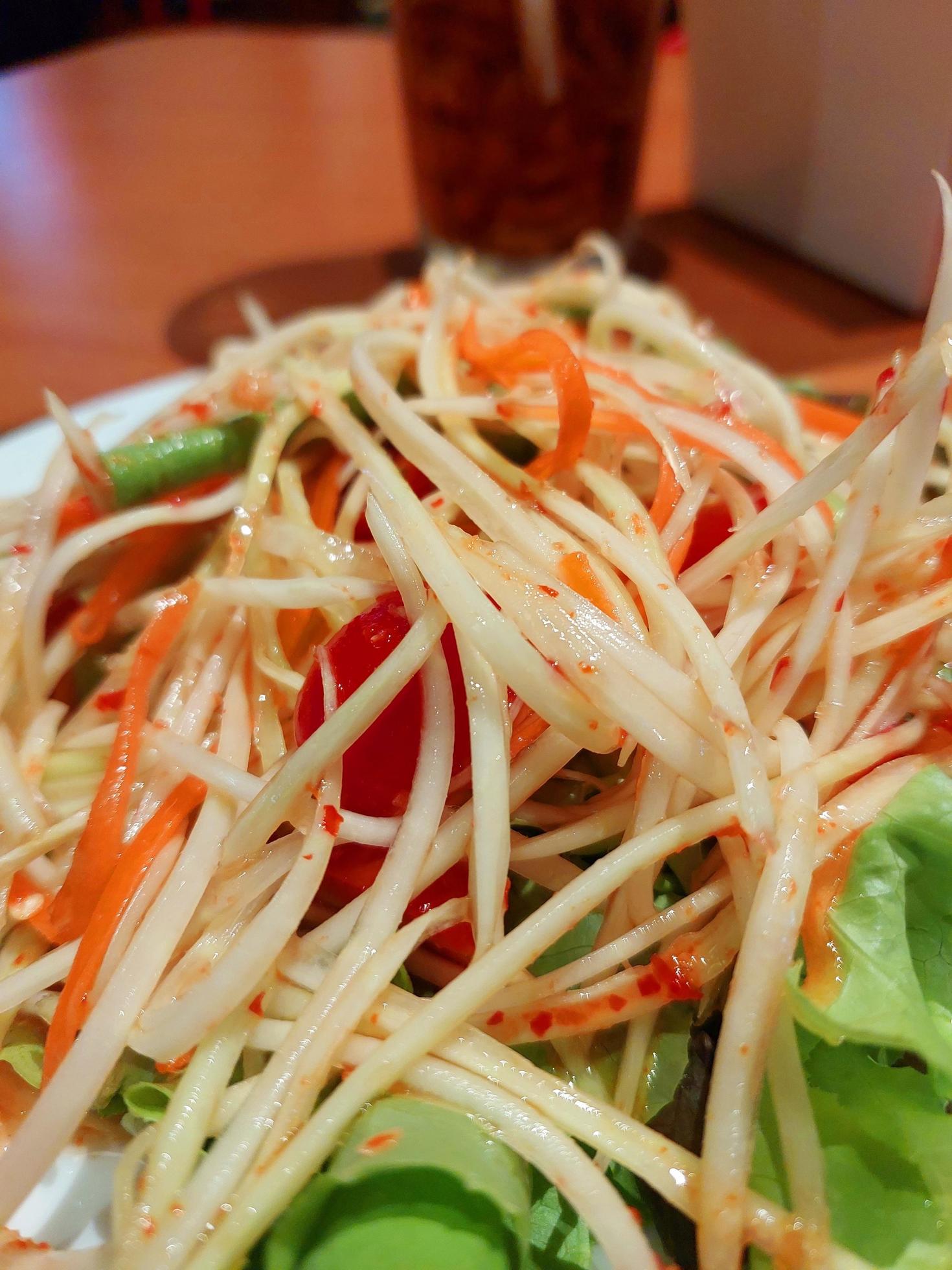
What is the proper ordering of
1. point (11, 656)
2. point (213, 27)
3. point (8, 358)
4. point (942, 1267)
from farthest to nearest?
1. point (213, 27)
2. point (8, 358)
3. point (11, 656)
4. point (942, 1267)

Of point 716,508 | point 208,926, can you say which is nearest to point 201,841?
point 208,926

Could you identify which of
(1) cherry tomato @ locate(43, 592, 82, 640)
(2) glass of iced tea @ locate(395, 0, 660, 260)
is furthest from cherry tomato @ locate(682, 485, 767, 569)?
(2) glass of iced tea @ locate(395, 0, 660, 260)

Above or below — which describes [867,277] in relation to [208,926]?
above

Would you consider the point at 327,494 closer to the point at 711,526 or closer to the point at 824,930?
the point at 711,526

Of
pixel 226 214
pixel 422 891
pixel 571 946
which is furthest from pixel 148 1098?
pixel 226 214

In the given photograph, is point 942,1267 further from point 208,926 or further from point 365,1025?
point 208,926

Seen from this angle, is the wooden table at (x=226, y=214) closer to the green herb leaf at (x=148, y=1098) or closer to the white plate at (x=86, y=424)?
the white plate at (x=86, y=424)

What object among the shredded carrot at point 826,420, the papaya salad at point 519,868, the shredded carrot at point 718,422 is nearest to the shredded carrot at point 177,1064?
the papaya salad at point 519,868

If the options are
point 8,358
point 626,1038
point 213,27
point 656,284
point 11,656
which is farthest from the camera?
point 213,27
